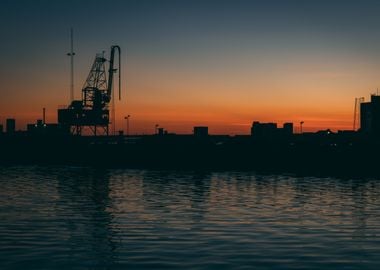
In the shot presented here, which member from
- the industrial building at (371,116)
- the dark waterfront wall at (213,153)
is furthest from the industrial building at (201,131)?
the industrial building at (371,116)

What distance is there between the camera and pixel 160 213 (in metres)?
41.1

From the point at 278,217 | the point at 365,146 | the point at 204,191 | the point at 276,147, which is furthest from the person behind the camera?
the point at 276,147

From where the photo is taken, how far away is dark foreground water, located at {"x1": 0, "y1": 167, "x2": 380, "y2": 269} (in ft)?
80.2

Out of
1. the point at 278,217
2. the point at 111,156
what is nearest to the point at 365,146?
the point at 111,156

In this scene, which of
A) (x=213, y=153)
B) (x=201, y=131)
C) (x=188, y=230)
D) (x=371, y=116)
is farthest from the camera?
(x=201, y=131)

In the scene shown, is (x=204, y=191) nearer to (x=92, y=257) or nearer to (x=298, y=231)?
(x=298, y=231)

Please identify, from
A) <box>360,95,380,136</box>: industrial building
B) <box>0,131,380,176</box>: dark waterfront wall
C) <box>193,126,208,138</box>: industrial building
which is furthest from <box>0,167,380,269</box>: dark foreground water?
<box>193,126,208,138</box>: industrial building

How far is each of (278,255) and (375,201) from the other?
2945cm

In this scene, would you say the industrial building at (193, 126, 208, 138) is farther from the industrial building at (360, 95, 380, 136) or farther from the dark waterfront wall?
the industrial building at (360, 95, 380, 136)

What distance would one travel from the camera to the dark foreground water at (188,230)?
24438 millimetres

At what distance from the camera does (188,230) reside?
32.7 metres

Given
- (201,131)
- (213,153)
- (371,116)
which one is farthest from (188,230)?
(201,131)

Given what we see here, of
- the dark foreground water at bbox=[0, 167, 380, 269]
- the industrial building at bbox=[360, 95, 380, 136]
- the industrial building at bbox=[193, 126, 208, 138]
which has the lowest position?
the dark foreground water at bbox=[0, 167, 380, 269]

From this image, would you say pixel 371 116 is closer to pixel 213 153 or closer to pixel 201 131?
pixel 213 153
